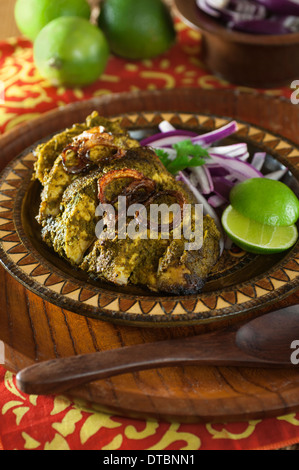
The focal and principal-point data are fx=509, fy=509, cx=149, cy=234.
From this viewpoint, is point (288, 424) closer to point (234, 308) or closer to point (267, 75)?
point (234, 308)

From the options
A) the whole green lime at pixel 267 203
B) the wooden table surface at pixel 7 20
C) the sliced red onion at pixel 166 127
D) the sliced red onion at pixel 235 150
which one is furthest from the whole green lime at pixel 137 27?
the whole green lime at pixel 267 203

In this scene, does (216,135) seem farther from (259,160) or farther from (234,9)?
(234,9)

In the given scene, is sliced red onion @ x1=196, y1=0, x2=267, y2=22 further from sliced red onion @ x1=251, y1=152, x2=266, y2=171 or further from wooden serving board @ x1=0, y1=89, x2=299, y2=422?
wooden serving board @ x1=0, y1=89, x2=299, y2=422

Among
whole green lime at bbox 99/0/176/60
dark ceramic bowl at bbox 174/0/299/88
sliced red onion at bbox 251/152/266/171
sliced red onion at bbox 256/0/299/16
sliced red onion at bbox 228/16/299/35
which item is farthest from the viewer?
whole green lime at bbox 99/0/176/60

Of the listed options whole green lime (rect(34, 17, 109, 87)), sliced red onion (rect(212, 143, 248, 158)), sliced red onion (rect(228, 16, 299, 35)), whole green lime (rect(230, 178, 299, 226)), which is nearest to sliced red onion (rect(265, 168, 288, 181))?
sliced red onion (rect(212, 143, 248, 158))

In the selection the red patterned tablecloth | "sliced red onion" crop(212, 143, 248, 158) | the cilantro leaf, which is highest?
the cilantro leaf

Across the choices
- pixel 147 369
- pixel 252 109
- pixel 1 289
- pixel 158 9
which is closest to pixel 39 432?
pixel 147 369

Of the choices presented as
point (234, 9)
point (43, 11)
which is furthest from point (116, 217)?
point (43, 11)

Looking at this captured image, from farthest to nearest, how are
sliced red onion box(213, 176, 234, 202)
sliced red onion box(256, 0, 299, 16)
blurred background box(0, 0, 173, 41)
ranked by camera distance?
blurred background box(0, 0, 173, 41) < sliced red onion box(256, 0, 299, 16) < sliced red onion box(213, 176, 234, 202)
